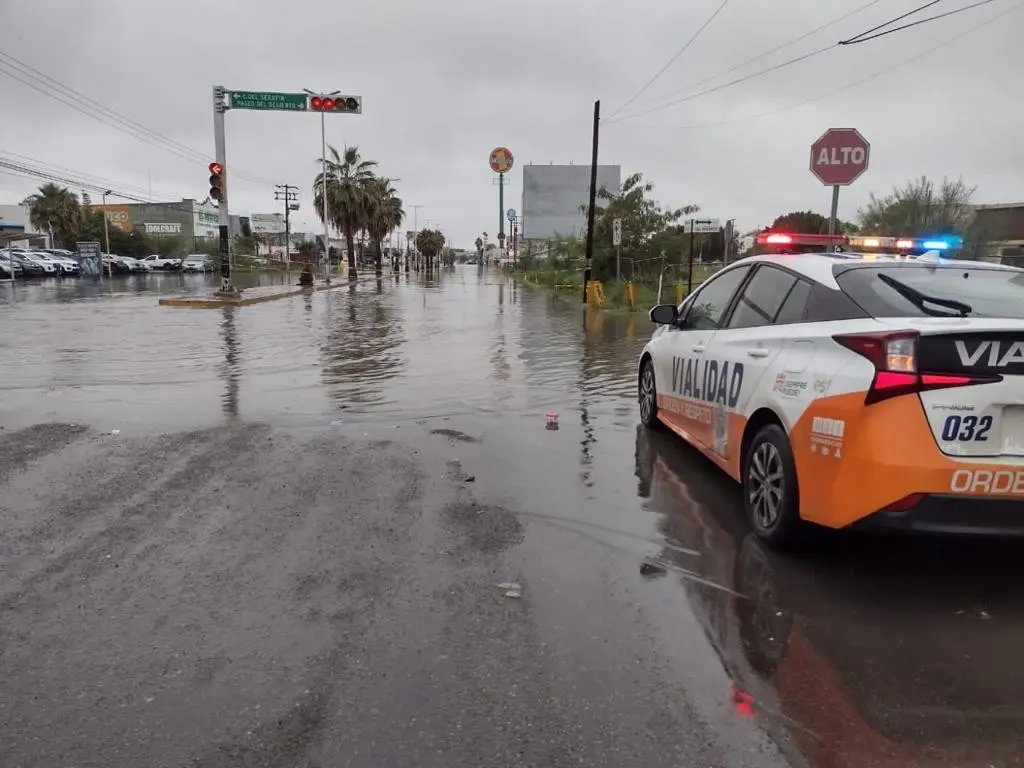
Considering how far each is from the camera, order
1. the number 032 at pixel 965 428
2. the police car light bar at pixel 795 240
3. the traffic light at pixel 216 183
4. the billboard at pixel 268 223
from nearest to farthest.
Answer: the number 032 at pixel 965 428
the police car light bar at pixel 795 240
the traffic light at pixel 216 183
the billboard at pixel 268 223

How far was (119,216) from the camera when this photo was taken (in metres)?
96.9

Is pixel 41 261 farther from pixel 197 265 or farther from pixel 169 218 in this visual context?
pixel 169 218

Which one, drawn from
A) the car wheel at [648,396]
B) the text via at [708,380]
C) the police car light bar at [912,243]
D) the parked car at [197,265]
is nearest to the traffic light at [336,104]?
the car wheel at [648,396]

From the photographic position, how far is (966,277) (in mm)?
4336

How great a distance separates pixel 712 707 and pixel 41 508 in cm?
428

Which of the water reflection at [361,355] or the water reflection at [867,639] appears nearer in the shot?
the water reflection at [867,639]

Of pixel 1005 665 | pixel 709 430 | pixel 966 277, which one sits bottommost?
pixel 1005 665

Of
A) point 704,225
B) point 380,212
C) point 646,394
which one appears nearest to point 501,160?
point 380,212

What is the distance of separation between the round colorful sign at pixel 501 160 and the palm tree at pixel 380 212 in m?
13.0

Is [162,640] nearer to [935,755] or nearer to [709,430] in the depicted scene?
[935,755]

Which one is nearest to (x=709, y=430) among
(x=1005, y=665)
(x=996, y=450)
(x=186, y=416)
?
(x=996, y=450)

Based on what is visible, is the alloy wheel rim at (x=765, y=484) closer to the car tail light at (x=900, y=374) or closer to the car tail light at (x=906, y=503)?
the car tail light at (x=906, y=503)

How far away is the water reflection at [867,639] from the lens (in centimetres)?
270

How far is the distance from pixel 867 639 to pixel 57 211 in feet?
253
